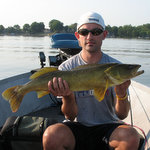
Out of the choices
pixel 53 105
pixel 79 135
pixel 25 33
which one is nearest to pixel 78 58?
pixel 79 135

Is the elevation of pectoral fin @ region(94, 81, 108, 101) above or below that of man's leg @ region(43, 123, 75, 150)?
above

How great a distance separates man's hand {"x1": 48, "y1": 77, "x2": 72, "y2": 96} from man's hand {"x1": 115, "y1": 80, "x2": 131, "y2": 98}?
0.66m

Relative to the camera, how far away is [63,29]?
114 meters

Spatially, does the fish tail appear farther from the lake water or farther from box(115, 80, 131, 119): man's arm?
the lake water

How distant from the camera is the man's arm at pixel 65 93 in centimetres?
292

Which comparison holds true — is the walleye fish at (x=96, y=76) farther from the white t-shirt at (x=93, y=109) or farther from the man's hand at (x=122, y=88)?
the white t-shirt at (x=93, y=109)

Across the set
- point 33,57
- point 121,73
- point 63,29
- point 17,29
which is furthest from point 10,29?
point 121,73

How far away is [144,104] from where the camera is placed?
446cm

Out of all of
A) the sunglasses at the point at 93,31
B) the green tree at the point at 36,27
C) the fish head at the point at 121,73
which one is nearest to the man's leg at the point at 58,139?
the fish head at the point at 121,73

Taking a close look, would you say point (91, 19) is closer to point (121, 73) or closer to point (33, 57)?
point (121, 73)

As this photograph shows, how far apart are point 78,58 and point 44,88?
80 cm

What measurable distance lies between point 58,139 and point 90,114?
691 mm

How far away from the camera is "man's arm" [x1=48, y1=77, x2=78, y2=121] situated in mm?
2920

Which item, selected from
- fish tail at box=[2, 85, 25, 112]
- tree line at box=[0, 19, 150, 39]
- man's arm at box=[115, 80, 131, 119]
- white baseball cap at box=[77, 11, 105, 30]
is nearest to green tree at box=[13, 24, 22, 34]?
tree line at box=[0, 19, 150, 39]
